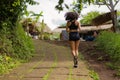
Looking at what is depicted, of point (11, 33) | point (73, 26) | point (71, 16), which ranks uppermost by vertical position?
point (71, 16)

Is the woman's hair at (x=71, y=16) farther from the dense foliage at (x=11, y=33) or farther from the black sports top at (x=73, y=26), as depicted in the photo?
the dense foliage at (x=11, y=33)

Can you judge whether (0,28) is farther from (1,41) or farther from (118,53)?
(118,53)

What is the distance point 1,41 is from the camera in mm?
14961

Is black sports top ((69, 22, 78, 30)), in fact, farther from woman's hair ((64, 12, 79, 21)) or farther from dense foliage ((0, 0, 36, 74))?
dense foliage ((0, 0, 36, 74))

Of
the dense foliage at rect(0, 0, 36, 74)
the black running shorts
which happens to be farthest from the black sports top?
the dense foliage at rect(0, 0, 36, 74)

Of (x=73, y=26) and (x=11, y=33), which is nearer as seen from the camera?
(x=73, y=26)

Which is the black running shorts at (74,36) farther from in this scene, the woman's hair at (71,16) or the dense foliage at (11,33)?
the dense foliage at (11,33)

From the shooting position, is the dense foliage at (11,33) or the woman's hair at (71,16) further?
the dense foliage at (11,33)

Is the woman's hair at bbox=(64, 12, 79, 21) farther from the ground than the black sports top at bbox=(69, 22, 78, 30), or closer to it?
farther from the ground

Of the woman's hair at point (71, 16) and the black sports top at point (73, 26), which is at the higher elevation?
the woman's hair at point (71, 16)

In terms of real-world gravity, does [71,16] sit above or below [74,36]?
above

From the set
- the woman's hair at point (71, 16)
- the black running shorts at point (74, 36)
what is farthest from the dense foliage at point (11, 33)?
the black running shorts at point (74, 36)

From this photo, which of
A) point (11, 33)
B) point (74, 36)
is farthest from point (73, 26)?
point (11, 33)

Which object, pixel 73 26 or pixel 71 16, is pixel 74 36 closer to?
pixel 73 26
